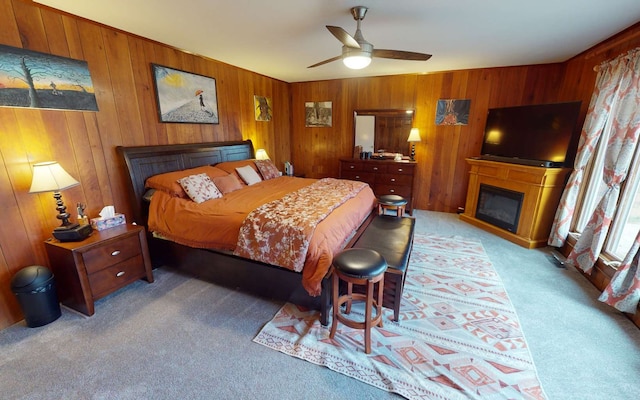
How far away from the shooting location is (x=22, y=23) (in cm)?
196

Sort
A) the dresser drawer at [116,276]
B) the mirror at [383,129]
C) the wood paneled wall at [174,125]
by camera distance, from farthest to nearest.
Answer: the mirror at [383,129] → the dresser drawer at [116,276] → the wood paneled wall at [174,125]

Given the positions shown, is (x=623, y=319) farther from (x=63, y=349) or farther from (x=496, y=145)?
(x=63, y=349)

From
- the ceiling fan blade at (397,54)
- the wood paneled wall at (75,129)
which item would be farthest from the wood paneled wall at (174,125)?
the ceiling fan blade at (397,54)

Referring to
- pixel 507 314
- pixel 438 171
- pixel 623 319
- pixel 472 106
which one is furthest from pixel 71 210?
pixel 472 106

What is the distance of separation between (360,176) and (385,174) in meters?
0.48

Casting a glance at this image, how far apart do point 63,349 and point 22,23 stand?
2.46m

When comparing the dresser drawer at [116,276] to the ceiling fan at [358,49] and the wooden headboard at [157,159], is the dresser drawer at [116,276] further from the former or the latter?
the ceiling fan at [358,49]

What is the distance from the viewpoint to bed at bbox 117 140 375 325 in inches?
84.0

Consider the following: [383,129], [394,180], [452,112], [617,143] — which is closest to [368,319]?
[617,143]

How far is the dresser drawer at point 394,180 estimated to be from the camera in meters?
4.52

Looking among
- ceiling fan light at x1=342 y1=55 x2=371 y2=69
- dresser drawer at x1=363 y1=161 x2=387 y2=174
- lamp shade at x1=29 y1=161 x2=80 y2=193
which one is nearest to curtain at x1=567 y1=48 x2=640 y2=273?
ceiling fan light at x1=342 y1=55 x2=371 y2=69

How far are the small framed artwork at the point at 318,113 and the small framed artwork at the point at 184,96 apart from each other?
2.11 metres

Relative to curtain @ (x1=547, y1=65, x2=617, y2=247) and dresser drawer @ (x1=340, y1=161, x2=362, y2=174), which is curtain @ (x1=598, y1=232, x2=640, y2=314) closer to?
curtain @ (x1=547, y1=65, x2=617, y2=247)

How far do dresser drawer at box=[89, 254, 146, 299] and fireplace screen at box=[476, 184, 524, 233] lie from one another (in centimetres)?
453
